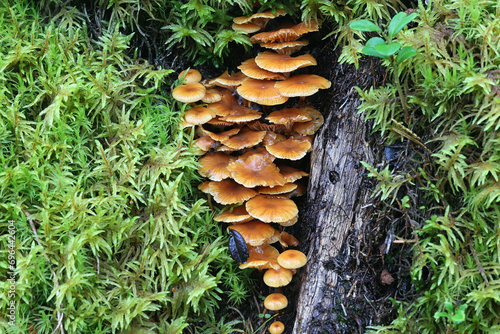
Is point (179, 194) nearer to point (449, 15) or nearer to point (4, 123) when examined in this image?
point (4, 123)

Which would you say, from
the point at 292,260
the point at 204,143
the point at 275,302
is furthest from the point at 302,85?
the point at 275,302

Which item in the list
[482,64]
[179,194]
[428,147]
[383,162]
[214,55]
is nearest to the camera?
[482,64]

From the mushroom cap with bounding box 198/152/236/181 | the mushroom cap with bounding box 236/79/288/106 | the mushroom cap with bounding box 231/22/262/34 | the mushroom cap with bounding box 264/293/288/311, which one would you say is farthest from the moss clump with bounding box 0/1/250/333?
the mushroom cap with bounding box 231/22/262/34

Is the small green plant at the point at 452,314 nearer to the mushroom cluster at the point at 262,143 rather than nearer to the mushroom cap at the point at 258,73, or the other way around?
the mushroom cluster at the point at 262,143

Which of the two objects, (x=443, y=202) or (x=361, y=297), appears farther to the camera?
(x=361, y=297)

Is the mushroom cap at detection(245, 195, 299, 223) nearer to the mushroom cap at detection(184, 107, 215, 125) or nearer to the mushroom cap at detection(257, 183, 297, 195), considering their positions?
the mushroom cap at detection(257, 183, 297, 195)

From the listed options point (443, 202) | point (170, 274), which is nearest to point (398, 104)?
point (443, 202)
